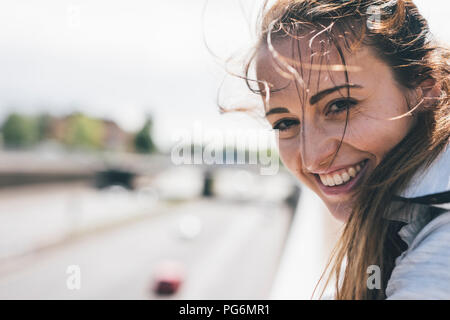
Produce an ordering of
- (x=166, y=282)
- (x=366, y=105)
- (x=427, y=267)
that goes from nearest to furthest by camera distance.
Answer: (x=427, y=267), (x=366, y=105), (x=166, y=282)

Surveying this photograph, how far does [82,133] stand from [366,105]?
3894 inches

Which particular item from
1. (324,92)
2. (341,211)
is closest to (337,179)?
(341,211)

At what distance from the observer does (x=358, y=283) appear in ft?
4.53

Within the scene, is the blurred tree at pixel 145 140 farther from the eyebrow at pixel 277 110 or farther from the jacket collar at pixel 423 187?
the jacket collar at pixel 423 187

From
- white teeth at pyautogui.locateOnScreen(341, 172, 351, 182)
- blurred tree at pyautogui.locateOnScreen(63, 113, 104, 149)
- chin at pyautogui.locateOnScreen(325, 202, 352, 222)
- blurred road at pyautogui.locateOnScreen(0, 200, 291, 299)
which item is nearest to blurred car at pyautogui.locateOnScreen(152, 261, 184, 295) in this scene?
blurred road at pyautogui.locateOnScreen(0, 200, 291, 299)

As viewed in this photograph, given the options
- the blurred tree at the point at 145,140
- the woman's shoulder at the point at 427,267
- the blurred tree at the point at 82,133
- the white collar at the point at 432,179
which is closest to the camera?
the woman's shoulder at the point at 427,267

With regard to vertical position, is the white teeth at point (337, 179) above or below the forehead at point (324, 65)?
below

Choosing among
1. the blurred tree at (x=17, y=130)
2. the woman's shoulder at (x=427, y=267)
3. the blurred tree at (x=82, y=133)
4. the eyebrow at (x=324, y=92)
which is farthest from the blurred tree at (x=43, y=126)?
the woman's shoulder at (x=427, y=267)

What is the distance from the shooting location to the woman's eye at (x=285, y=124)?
1568 millimetres

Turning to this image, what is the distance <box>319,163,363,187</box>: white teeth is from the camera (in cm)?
151

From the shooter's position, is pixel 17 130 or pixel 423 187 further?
pixel 17 130

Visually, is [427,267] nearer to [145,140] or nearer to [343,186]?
[343,186]

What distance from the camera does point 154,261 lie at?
23.2 m
